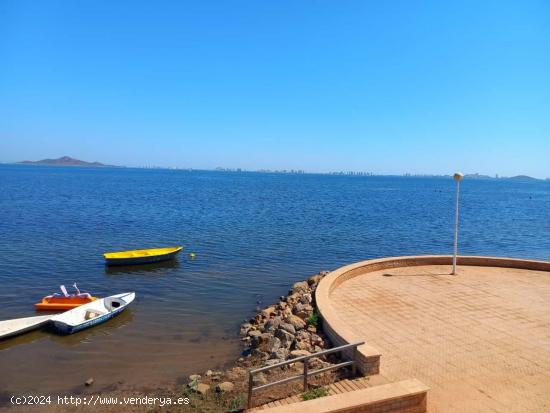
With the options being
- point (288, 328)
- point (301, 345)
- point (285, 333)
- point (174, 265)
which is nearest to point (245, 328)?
point (288, 328)

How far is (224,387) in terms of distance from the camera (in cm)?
861

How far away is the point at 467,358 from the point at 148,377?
7.44 metres

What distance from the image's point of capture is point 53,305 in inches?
596

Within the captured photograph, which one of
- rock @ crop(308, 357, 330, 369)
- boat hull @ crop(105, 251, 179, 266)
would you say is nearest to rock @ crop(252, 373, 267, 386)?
rock @ crop(308, 357, 330, 369)

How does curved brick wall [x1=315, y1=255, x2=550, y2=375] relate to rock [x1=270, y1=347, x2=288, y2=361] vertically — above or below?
above

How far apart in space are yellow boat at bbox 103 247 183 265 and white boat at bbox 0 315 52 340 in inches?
333

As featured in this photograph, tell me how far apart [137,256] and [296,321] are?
13.8m

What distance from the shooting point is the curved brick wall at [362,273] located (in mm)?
7434

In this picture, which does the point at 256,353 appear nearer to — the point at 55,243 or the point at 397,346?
the point at 397,346

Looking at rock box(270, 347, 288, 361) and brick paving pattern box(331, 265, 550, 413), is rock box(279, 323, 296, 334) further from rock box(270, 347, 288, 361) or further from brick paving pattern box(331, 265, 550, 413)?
brick paving pattern box(331, 265, 550, 413)

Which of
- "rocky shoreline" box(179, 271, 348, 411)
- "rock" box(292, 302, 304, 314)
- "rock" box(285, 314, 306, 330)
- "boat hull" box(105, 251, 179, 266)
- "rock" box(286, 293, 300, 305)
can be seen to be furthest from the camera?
"boat hull" box(105, 251, 179, 266)

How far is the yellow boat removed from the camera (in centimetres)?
2184

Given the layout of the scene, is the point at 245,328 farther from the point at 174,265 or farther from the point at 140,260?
the point at 140,260

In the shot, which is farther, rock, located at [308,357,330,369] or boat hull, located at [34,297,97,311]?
boat hull, located at [34,297,97,311]
